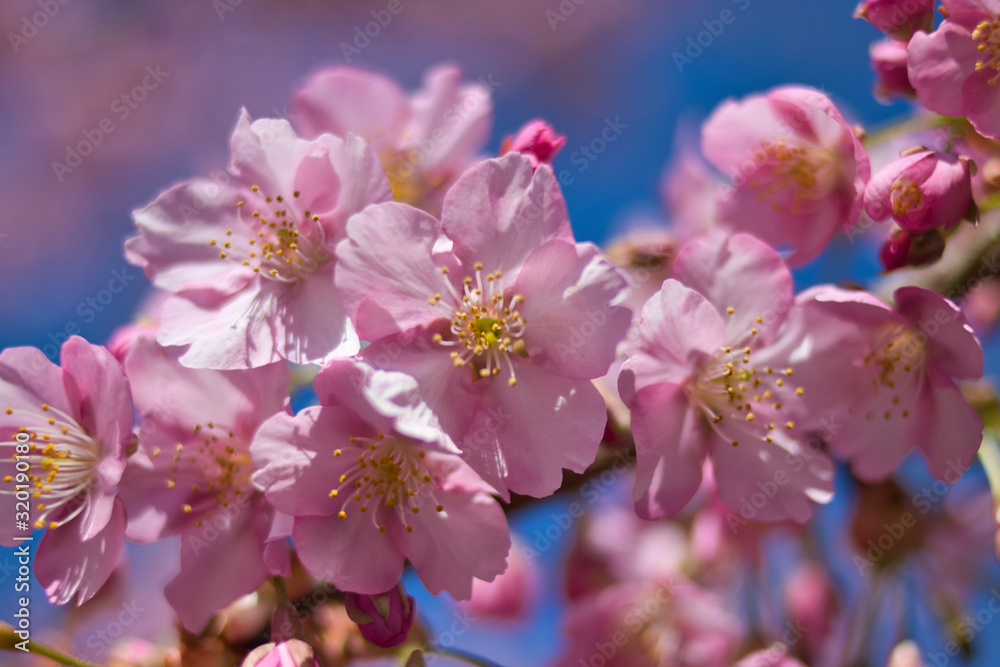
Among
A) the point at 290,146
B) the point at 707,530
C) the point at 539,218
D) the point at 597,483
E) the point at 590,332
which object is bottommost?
the point at 707,530

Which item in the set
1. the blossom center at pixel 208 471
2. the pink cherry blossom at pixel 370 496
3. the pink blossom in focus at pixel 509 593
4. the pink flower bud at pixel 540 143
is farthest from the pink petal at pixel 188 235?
the pink blossom in focus at pixel 509 593

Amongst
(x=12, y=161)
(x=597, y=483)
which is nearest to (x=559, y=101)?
(x=12, y=161)

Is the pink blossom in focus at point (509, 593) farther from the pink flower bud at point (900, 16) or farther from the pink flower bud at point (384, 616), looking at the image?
the pink flower bud at point (900, 16)

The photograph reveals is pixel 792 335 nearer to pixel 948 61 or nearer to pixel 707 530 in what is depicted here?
pixel 948 61

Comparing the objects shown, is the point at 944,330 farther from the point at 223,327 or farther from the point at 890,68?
the point at 223,327

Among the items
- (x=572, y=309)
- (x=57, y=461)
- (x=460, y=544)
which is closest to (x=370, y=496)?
(x=460, y=544)
